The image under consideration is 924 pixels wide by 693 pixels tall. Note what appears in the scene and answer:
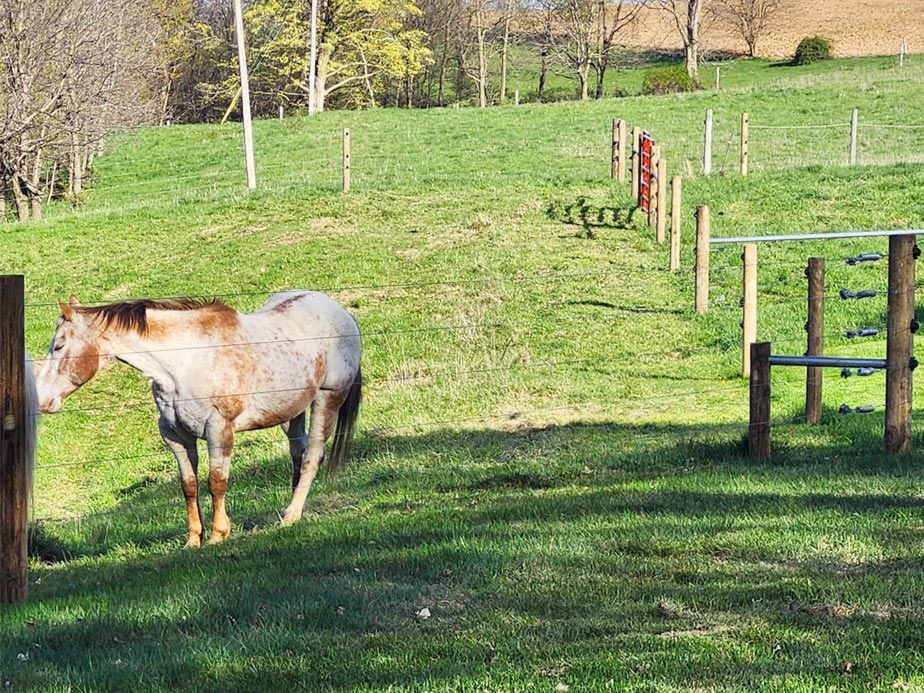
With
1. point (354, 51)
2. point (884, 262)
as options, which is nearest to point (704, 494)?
point (884, 262)

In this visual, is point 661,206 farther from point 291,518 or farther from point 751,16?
point 751,16

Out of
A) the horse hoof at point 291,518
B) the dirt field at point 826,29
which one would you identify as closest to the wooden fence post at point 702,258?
the horse hoof at point 291,518

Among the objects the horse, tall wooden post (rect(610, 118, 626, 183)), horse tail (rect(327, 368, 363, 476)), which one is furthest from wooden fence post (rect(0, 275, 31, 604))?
tall wooden post (rect(610, 118, 626, 183))

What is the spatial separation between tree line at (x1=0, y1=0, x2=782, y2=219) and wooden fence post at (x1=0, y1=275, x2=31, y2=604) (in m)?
25.1

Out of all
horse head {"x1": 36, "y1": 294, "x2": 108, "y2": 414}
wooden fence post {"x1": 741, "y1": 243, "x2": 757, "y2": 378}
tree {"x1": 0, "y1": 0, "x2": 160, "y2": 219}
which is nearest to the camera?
horse head {"x1": 36, "y1": 294, "x2": 108, "y2": 414}

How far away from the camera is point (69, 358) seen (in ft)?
24.3

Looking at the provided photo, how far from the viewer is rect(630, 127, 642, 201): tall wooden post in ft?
82.3

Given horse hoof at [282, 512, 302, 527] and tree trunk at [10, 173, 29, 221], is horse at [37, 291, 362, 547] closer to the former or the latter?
horse hoof at [282, 512, 302, 527]

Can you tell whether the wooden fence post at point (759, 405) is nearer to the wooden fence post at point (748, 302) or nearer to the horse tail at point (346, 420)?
the horse tail at point (346, 420)

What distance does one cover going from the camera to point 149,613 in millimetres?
5426

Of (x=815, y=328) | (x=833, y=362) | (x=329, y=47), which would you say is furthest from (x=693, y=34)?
(x=833, y=362)

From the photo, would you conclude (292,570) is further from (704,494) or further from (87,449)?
(87,449)

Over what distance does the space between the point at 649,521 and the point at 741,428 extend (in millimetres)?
4616

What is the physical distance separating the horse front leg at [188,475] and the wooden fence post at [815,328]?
5.32 metres
